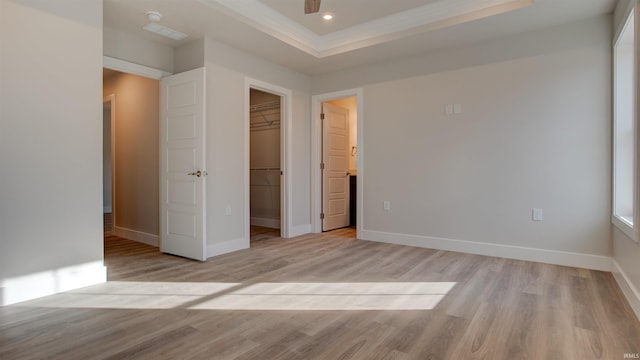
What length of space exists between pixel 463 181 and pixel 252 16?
311 centimetres

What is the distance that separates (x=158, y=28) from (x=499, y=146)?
4.02 meters

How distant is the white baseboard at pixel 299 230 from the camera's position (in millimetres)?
5105

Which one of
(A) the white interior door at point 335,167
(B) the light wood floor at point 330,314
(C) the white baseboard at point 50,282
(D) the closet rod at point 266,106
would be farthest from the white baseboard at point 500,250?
(C) the white baseboard at point 50,282

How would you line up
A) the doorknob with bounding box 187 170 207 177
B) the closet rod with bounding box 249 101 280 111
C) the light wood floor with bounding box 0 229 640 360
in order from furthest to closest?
the closet rod with bounding box 249 101 280 111
the doorknob with bounding box 187 170 207 177
the light wood floor with bounding box 0 229 640 360

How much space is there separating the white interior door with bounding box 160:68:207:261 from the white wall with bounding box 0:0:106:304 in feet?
3.02

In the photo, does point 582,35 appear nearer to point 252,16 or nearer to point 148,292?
point 252,16

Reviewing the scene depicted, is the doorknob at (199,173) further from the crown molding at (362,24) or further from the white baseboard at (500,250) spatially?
the white baseboard at (500,250)

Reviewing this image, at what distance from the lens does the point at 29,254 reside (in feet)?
8.34

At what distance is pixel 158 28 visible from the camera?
3.58 m

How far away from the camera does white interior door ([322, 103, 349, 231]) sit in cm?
555

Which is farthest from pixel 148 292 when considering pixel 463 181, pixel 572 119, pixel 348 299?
pixel 572 119

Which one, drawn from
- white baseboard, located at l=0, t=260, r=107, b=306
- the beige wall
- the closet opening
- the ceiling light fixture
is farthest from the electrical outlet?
white baseboard, located at l=0, t=260, r=107, b=306

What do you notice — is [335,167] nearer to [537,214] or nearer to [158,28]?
[537,214]

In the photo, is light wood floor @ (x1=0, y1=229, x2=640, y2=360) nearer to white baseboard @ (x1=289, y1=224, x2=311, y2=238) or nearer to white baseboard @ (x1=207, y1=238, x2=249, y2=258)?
white baseboard @ (x1=207, y1=238, x2=249, y2=258)
